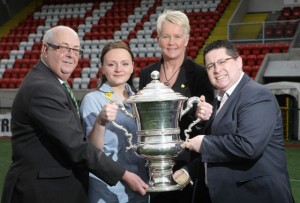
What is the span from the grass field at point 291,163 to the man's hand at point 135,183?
369cm

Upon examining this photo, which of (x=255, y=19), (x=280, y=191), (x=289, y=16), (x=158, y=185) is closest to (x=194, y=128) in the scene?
(x=158, y=185)

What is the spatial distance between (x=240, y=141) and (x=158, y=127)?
45 centimetres

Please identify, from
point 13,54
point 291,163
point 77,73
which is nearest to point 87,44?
point 77,73

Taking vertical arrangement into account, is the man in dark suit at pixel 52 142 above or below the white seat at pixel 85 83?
above

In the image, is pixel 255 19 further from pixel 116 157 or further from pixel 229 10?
pixel 116 157

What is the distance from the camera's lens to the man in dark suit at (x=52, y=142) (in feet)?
8.09

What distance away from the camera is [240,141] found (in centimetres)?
237

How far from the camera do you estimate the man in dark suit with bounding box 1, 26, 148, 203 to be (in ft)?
8.09

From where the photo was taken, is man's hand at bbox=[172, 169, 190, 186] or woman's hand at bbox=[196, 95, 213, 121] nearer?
woman's hand at bbox=[196, 95, 213, 121]

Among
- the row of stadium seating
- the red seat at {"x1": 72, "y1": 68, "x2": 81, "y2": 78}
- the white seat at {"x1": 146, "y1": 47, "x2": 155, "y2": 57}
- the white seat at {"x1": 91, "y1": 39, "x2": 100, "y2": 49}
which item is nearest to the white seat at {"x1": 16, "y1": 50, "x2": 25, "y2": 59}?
the row of stadium seating

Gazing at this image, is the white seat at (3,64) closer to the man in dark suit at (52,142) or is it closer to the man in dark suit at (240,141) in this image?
the man in dark suit at (52,142)

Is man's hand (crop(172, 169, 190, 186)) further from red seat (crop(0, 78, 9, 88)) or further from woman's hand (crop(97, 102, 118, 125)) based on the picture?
red seat (crop(0, 78, 9, 88))

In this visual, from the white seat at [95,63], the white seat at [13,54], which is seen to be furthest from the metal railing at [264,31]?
the white seat at [13,54]

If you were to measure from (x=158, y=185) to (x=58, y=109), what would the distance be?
650mm
